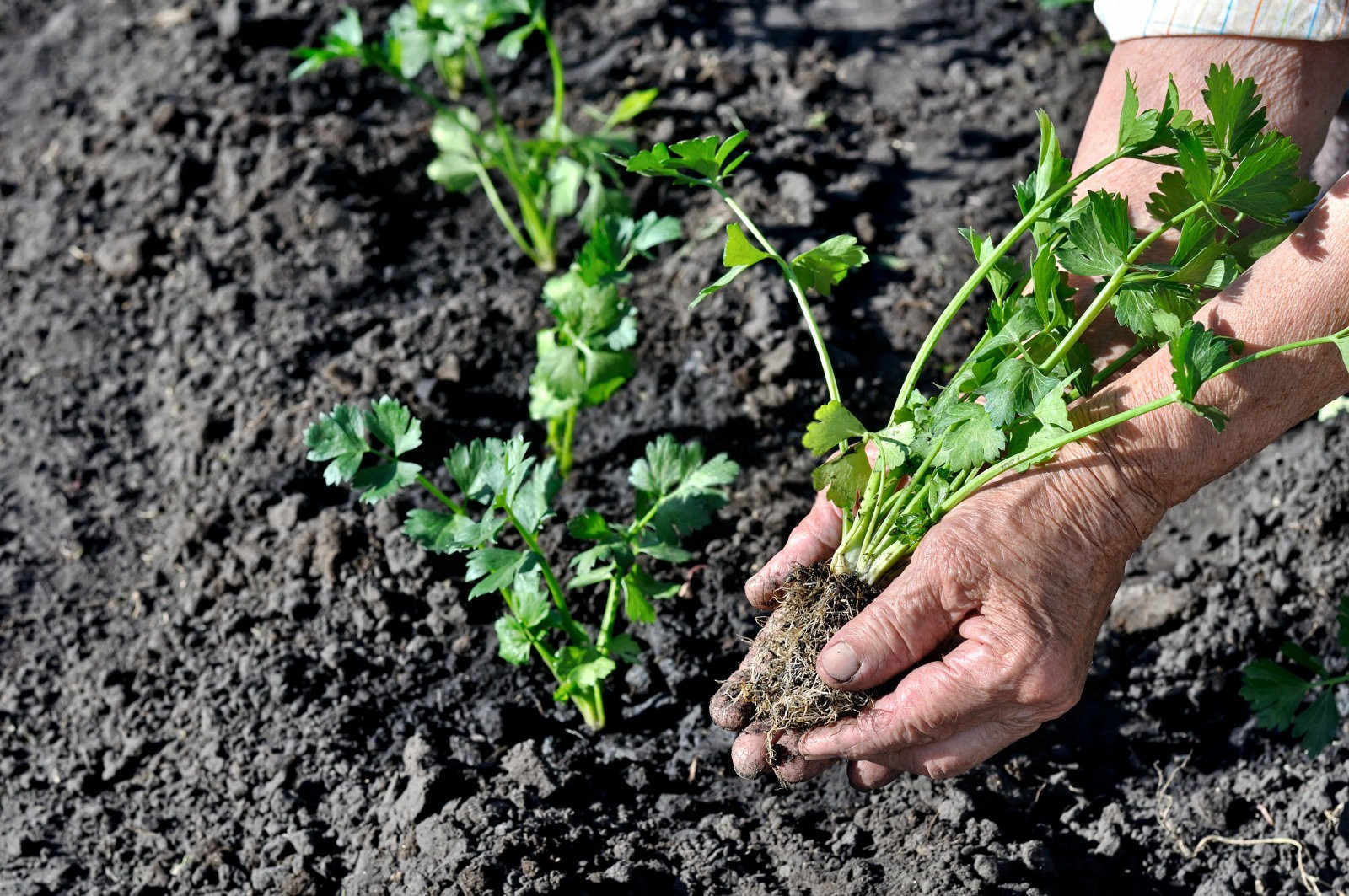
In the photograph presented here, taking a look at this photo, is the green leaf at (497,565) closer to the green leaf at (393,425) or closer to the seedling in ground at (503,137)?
the green leaf at (393,425)

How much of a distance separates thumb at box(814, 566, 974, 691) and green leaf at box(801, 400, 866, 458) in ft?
0.84

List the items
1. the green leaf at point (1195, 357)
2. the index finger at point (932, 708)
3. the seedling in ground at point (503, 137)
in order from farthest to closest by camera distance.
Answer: the seedling in ground at point (503, 137), the index finger at point (932, 708), the green leaf at point (1195, 357)

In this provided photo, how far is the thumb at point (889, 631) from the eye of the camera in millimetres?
2020

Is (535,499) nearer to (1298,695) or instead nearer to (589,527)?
(589,527)

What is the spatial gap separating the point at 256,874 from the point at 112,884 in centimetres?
32

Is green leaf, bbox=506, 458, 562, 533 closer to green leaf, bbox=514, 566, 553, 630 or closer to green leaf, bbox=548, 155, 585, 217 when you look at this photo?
green leaf, bbox=514, 566, 553, 630

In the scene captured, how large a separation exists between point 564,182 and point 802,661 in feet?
6.04

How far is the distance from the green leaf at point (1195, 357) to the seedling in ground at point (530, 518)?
940 mm

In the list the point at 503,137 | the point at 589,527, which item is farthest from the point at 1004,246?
the point at 503,137

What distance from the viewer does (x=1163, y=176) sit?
198 centimetres

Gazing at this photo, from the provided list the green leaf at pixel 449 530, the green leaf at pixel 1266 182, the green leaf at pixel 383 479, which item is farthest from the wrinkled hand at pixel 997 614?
the green leaf at pixel 383 479

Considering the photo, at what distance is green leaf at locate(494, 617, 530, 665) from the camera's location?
8.13 ft

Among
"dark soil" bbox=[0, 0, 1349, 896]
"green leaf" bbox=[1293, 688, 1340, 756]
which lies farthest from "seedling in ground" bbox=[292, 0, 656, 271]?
"green leaf" bbox=[1293, 688, 1340, 756]

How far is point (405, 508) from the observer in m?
3.08
